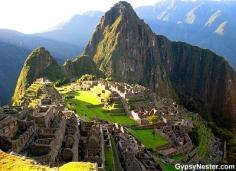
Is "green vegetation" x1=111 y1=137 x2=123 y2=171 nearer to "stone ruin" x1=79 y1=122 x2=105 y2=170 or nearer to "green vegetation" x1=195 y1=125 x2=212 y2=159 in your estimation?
"stone ruin" x1=79 y1=122 x2=105 y2=170

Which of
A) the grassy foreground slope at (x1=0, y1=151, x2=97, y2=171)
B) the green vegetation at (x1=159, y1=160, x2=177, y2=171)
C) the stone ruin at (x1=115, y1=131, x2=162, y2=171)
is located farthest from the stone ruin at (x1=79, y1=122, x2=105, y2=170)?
the grassy foreground slope at (x1=0, y1=151, x2=97, y2=171)

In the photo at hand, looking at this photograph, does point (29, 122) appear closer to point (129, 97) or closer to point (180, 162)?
point (180, 162)

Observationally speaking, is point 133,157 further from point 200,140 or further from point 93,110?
point 93,110

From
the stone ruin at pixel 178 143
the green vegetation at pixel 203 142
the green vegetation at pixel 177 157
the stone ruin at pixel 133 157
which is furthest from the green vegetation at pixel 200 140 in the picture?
the stone ruin at pixel 133 157

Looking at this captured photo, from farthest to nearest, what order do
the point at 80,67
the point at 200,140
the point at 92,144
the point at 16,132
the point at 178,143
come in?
1. the point at 80,67
2. the point at 200,140
3. the point at 178,143
4. the point at 92,144
5. the point at 16,132

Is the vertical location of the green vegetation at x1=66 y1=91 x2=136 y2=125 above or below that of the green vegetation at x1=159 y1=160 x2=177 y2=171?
above


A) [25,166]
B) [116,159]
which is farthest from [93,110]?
[25,166]

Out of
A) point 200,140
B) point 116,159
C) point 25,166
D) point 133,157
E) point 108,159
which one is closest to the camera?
point 25,166
